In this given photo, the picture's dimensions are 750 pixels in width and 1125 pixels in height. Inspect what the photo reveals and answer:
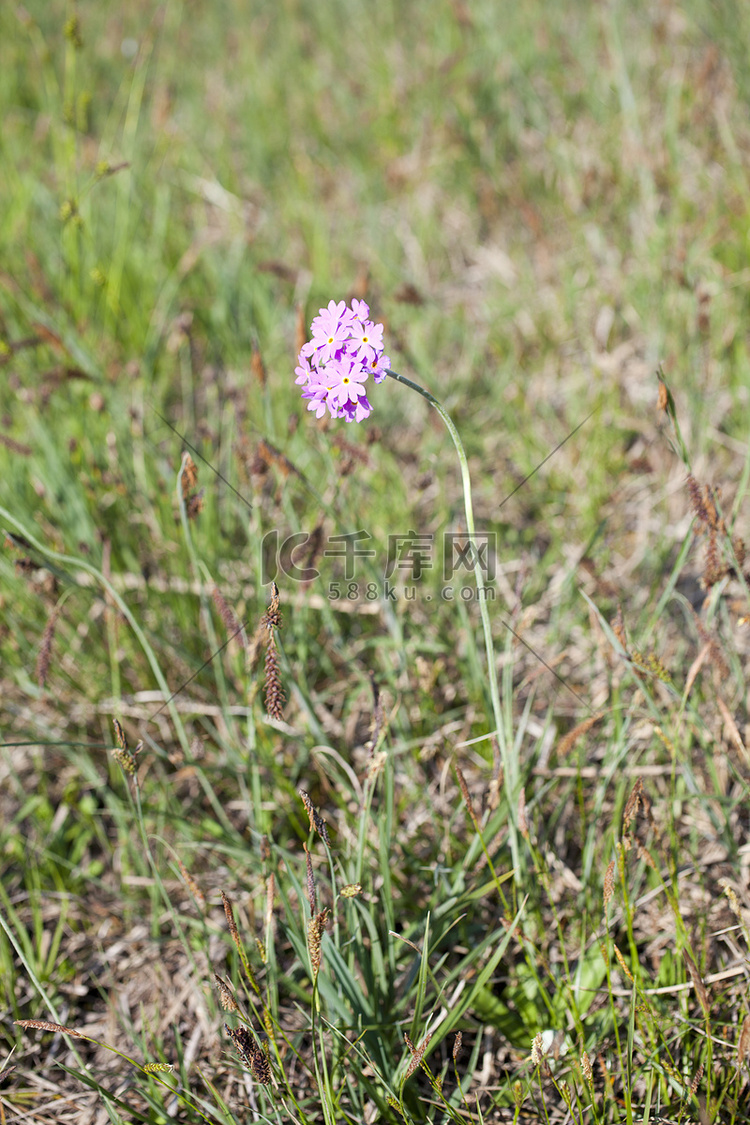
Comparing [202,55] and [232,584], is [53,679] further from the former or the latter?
[202,55]

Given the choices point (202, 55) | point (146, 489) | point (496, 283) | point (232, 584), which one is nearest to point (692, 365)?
point (496, 283)

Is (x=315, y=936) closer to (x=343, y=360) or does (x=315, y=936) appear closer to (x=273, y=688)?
(x=273, y=688)

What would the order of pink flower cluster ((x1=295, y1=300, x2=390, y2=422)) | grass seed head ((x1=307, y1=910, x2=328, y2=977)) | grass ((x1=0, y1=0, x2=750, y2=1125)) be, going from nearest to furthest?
grass seed head ((x1=307, y1=910, x2=328, y2=977))
pink flower cluster ((x1=295, y1=300, x2=390, y2=422))
grass ((x1=0, y1=0, x2=750, y2=1125))

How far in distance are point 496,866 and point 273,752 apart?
665 mm

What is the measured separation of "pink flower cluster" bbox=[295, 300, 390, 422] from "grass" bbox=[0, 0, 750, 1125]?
0.44m

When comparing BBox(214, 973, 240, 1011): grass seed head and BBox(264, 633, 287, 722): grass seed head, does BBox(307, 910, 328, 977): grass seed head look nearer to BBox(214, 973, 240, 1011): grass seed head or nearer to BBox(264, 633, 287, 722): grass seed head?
BBox(214, 973, 240, 1011): grass seed head

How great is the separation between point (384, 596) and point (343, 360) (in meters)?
0.89

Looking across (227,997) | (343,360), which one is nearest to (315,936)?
(227,997)

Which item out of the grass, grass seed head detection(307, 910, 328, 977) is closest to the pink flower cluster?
the grass

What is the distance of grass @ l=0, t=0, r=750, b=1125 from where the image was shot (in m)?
1.72

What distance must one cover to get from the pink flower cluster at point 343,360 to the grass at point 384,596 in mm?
442

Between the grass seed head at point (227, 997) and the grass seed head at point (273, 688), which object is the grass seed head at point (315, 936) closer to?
the grass seed head at point (227, 997)

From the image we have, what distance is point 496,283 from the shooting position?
12.8 ft

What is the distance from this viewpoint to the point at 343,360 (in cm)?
145
